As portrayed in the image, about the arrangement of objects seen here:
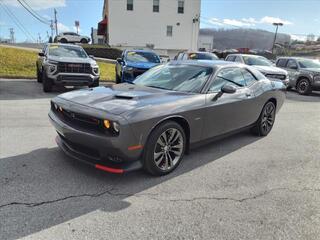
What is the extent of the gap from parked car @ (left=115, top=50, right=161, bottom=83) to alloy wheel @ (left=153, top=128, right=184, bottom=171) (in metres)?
6.74

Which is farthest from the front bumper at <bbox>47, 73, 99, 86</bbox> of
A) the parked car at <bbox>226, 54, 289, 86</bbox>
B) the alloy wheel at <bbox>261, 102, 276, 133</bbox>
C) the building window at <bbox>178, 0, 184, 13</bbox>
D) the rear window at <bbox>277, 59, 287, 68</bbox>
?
the building window at <bbox>178, 0, 184, 13</bbox>

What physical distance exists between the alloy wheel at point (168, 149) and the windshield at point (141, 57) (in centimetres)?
886

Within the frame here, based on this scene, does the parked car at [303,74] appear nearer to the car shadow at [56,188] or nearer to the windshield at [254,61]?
the windshield at [254,61]

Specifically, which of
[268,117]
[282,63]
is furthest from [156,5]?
[268,117]

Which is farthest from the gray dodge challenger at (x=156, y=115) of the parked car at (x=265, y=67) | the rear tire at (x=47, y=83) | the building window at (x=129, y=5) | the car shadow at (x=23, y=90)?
the building window at (x=129, y=5)

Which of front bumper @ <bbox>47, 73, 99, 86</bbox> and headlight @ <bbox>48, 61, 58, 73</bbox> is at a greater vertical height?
headlight @ <bbox>48, 61, 58, 73</bbox>

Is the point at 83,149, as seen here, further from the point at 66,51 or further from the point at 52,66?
the point at 66,51

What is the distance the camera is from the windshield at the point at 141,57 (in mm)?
12882

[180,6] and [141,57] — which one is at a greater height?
[180,6]

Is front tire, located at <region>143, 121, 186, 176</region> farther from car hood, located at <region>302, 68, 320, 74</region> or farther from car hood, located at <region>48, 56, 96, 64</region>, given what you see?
car hood, located at <region>302, 68, 320, 74</region>

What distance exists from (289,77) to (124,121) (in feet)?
43.6

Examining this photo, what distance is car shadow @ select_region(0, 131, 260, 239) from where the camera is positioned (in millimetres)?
3041

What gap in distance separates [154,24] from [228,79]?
33.5 m

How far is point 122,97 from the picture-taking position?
13.5 ft
